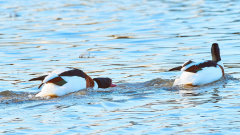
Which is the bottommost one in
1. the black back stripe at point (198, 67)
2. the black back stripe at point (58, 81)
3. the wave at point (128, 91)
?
the wave at point (128, 91)

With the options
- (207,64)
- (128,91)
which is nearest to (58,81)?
(128,91)

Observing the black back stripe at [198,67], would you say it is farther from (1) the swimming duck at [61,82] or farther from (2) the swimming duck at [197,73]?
(1) the swimming duck at [61,82]

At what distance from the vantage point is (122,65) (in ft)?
43.8

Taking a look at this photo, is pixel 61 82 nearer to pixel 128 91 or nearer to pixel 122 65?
pixel 128 91

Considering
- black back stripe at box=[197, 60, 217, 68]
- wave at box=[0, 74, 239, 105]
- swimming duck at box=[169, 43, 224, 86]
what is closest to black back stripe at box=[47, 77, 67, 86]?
wave at box=[0, 74, 239, 105]

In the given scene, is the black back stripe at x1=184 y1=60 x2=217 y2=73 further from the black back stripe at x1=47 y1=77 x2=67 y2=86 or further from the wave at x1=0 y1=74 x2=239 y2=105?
the black back stripe at x1=47 y1=77 x2=67 y2=86

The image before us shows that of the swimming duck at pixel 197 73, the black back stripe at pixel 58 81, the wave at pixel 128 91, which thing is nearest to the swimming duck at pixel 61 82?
the black back stripe at pixel 58 81

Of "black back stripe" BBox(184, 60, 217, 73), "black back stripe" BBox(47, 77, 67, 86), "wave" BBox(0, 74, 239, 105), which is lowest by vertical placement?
"wave" BBox(0, 74, 239, 105)

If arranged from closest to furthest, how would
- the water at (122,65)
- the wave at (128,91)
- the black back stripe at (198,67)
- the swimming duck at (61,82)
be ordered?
1. the water at (122,65)
2. the wave at (128,91)
3. the swimming duck at (61,82)
4. the black back stripe at (198,67)

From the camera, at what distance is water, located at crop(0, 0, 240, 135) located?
23.8ft

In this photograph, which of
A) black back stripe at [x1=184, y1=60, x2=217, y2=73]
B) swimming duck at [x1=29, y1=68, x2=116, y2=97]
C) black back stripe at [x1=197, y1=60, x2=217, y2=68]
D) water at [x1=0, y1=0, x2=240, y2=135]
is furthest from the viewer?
black back stripe at [x1=197, y1=60, x2=217, y2=68]

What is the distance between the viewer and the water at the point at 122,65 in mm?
7250

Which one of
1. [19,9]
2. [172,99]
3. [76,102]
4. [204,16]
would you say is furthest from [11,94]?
[19,9]

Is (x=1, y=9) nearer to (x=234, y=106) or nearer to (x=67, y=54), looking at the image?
(x=67, y=54)
